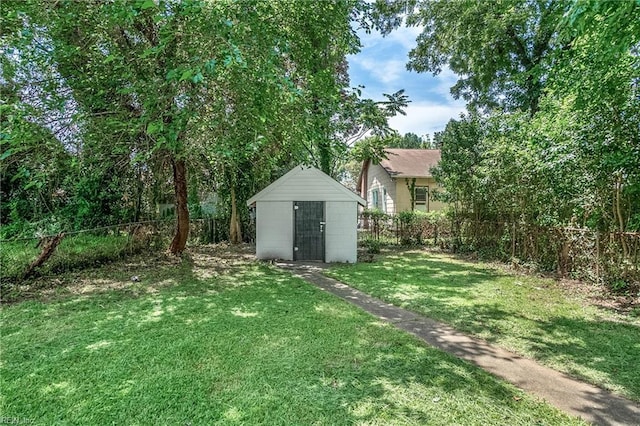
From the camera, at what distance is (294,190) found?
35.4 feet

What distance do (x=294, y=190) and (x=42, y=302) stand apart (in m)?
6.62

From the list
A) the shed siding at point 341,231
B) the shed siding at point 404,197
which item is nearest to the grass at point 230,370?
the shed siding at point 341,231

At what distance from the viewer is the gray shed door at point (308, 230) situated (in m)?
10.8

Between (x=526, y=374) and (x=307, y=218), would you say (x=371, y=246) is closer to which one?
(x=307, y=218)

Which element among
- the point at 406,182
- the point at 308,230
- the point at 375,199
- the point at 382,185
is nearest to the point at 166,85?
the point at 308,230

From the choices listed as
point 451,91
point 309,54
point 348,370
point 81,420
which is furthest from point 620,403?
point 451,91

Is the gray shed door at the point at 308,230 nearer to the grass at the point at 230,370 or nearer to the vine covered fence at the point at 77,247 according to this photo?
the vine covered fence at the point at 77,247

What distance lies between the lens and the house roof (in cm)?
1964

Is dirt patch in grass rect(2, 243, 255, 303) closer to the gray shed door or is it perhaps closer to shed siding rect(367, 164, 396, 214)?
the gray shed door

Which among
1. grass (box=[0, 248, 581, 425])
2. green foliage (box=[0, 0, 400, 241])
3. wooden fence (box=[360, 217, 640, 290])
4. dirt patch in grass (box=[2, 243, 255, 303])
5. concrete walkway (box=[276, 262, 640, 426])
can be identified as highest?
green foliage (box=[0, 0, 400, 241])

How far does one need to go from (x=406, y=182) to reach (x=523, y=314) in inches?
564

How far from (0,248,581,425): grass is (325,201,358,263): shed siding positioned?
452 centimetres

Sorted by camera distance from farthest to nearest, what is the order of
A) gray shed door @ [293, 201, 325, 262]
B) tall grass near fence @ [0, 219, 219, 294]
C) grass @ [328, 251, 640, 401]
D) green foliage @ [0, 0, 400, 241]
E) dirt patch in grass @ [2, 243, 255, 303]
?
1. gray shed door @ [293, 201, 325, 262]
2. tall grass near fence @ [0, 219, 219, 294]
3. dirt patch in grass @ [2, 243, 255, 303]
4. green foliage @ [0, 0, 400, 241]
5. grass @ [328, 251, 640, 401]

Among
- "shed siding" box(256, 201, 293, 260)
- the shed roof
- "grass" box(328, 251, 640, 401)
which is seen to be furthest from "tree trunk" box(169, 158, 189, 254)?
"grass" box(328, 251, 640, 401)
